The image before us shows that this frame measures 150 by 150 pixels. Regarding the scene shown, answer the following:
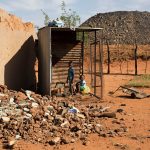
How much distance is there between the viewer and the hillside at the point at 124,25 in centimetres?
5550

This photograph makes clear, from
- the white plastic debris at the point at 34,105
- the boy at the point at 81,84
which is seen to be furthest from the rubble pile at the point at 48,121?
the boy at the point at 81,84

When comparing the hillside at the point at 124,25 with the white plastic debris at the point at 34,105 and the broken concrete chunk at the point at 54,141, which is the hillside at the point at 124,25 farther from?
the broken concrete chunk at the point at 54,141

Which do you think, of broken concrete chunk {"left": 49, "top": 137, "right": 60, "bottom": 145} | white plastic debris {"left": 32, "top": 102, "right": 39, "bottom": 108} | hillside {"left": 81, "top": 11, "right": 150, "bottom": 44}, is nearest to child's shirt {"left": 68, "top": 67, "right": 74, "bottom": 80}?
white plastic debris {"left": 32, "top": 102, "right": 39, "bottom": 108}

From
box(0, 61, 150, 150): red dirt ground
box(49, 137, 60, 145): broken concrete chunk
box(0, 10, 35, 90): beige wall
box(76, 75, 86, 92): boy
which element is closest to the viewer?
box(0, 61, 150, 150): red dirt ground

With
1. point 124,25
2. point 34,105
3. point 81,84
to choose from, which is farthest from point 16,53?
point 124,25

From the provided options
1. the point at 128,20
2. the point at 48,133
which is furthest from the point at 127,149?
the point at 128,20

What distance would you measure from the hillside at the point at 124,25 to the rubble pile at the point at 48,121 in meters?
42.4

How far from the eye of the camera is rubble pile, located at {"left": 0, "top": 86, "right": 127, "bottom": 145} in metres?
8.78

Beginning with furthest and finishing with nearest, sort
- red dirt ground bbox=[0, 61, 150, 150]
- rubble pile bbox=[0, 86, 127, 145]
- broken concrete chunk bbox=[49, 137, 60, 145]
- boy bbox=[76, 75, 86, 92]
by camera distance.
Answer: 1. boy bbox=[76, 75, 86, 92]
2. rubble pile bbox=[0, 86, 127, 145]
3. broken concrete chunk bbox=[49, 137, 60, 145]
4. red dirt ground bbox=[0, 61, 150, 150]

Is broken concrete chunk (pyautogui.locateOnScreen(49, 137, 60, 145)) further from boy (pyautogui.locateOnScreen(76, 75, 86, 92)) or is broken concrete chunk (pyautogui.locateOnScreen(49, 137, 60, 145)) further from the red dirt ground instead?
boy (pyautogui.locateOnScreen(76, 75, 86, 92))

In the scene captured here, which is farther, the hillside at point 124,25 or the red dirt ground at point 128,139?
the hillside at point 124,25

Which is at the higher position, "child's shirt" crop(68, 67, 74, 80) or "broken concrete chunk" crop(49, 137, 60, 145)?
"child's shirt" crop(68, 67, 74, 80)

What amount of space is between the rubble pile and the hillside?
42398 mm

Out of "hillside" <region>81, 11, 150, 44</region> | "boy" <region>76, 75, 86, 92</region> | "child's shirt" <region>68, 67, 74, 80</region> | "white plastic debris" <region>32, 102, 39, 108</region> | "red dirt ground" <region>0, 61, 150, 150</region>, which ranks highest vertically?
"hillside" <region>81, 11, 150, 44</region>
